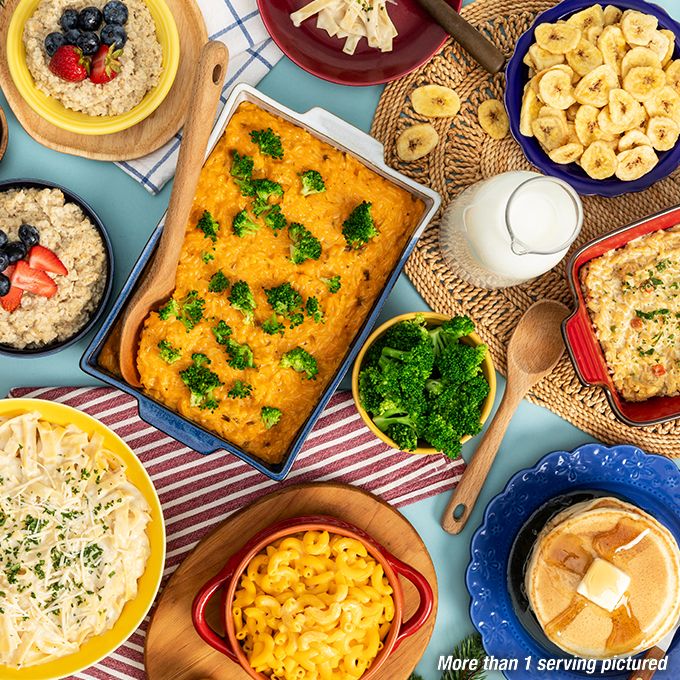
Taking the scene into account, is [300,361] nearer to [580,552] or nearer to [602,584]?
[580,552]

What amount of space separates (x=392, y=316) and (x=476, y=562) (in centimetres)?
117

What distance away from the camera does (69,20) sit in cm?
318

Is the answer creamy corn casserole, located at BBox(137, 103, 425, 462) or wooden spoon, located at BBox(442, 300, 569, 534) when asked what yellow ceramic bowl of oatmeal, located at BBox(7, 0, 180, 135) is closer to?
creamy corn casserole, located at BBox(137, 103, 425, 462)

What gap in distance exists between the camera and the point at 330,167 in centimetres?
319

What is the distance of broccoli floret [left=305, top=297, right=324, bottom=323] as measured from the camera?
10.2ft

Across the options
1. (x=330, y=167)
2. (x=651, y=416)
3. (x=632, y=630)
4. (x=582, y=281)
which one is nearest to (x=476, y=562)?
(x=632, y=630)

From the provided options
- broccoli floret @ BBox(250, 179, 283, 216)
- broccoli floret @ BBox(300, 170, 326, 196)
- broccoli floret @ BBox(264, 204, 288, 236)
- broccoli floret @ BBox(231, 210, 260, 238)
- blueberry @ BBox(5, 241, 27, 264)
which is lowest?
blueberry @ BBox(5, 241, 27, 264)

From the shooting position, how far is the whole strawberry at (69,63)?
3.12 metres

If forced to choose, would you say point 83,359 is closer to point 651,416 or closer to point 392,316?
point 392,316

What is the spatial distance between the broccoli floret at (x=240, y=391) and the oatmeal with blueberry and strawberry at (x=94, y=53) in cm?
127

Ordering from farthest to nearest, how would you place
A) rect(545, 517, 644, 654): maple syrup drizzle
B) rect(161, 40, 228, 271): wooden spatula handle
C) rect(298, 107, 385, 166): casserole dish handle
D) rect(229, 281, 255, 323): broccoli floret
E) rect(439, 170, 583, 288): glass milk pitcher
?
rect(545, 517, 644, 654): maple syrup drizzle, rect(298, 107, 385, 166): casserole dish handle, rect(229, 281, 255, 323): broccoli floret, rect(439, 170, 583, 288): glass milk pitcher, rect(161, 40, 228, 271): wooden spatula handle

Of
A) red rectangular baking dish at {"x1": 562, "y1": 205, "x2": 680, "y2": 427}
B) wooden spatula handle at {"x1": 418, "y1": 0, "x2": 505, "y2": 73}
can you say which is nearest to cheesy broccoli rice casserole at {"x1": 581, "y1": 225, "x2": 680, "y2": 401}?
red rectangular baking dish at {"x1": 562, "y1": 205, "x2": 680, "y2": 427}

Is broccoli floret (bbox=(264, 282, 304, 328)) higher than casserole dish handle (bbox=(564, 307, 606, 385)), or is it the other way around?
casserole dish handle (bbox=(564, 307, 606, 385))

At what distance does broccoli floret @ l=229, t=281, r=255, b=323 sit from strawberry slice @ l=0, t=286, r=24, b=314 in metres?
0.86
